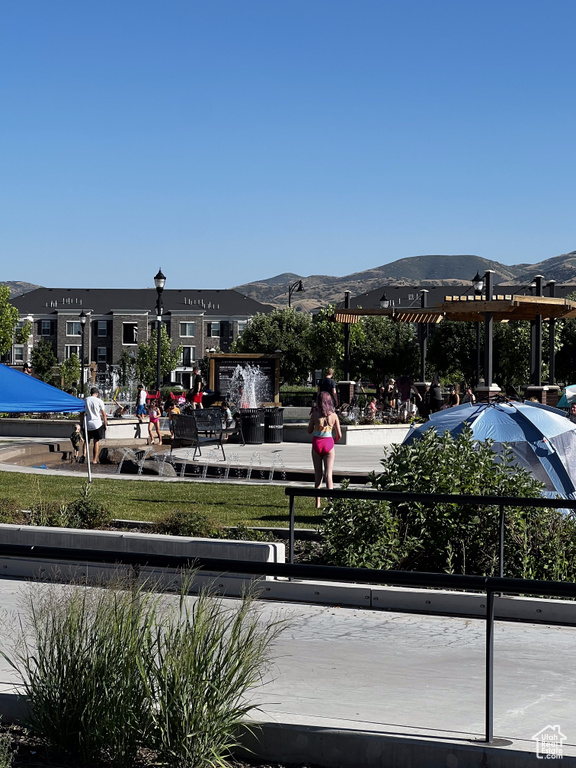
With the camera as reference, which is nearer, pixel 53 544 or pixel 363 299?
pixel 53 544

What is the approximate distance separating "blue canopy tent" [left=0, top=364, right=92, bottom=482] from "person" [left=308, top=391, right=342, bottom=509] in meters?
3.74

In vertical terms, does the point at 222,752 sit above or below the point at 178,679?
below

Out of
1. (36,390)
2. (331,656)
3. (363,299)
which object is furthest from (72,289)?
(331,656)

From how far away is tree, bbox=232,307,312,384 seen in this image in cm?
10144

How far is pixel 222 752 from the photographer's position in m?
4.80

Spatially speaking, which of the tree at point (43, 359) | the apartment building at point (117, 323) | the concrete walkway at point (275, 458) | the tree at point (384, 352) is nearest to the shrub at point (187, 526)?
the concrete walkway at point (275, 458)

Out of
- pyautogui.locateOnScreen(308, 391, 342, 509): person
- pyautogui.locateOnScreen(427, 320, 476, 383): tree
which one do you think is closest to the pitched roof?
pyautogui.locateOnScreen(427, 320, 476, 383): tree

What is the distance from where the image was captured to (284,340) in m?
102

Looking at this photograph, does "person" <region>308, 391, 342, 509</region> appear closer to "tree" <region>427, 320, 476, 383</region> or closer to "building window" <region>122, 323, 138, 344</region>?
"tree" <region>427, 320, 476, 383</region>

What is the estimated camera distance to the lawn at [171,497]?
43.3ft

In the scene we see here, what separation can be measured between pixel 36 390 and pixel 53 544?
5262mm

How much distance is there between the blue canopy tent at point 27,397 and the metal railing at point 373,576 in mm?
10075

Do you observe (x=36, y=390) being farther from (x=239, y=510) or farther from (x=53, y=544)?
(x=53, y=544)

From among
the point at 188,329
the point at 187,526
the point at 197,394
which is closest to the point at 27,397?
the point at 187,526
